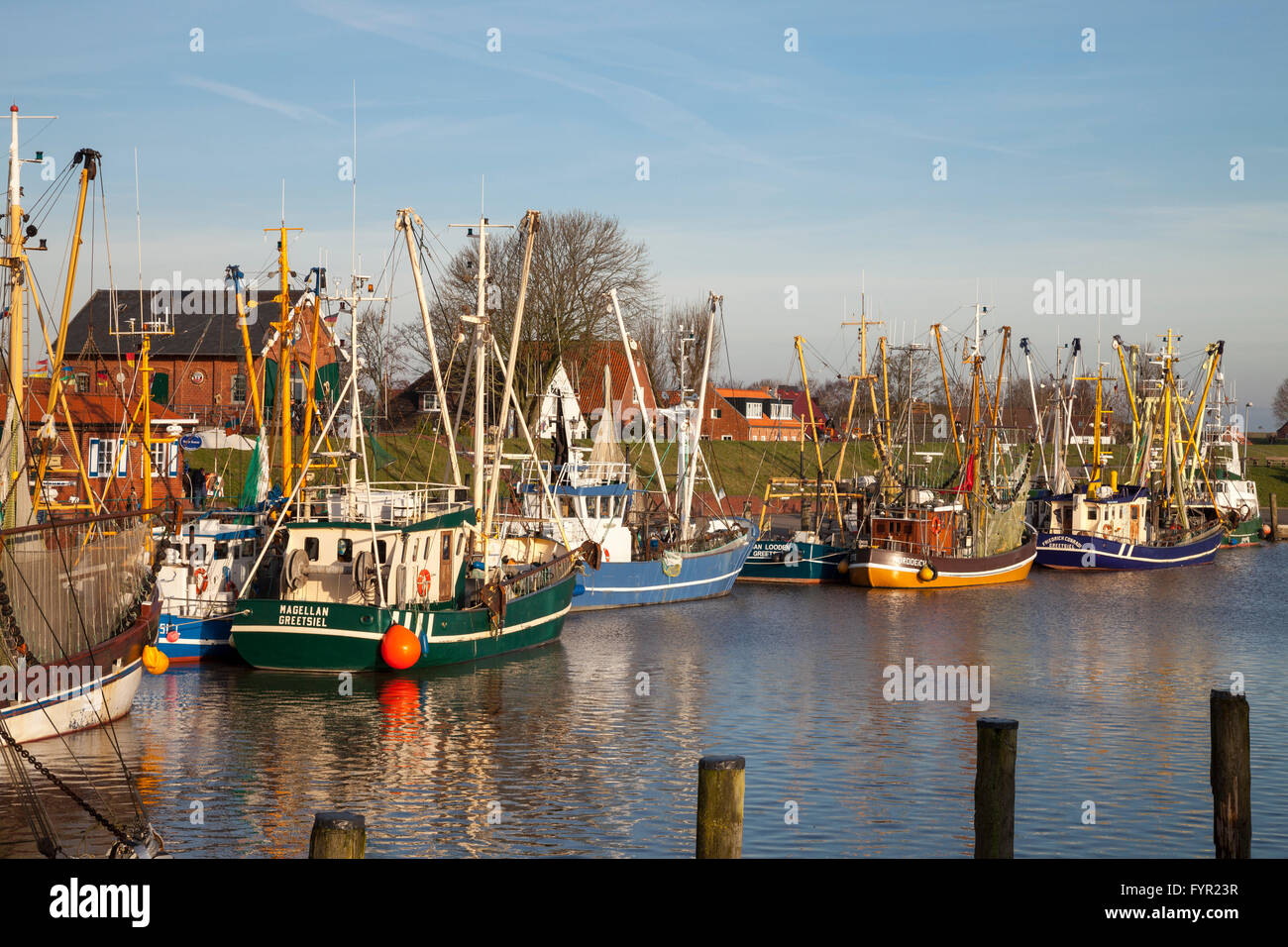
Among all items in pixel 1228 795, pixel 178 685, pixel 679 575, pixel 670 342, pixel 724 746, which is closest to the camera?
pixel 1228 795

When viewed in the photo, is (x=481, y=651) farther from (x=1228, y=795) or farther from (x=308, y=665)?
(x=1228, y=795)

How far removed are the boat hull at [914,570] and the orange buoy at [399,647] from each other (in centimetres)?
2588

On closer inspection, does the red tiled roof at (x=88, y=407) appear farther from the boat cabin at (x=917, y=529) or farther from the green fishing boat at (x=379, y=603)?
the boat cabin at (x=917, y=529)

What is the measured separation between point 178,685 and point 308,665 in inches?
106

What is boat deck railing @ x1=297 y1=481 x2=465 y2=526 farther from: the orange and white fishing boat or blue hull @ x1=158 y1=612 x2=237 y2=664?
the orange and white fishing boat

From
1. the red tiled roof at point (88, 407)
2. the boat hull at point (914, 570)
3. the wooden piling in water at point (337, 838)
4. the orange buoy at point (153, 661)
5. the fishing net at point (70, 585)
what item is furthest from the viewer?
the boat hull at point (914, 570)

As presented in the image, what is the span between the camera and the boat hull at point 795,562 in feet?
177

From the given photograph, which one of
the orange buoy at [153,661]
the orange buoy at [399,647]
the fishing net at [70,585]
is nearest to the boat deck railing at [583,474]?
the orange buoy at [399,647]

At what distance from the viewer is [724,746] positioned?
24625mm

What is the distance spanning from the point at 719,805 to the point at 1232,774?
5.93 metres

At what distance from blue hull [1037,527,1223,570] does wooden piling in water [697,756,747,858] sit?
5246 centimetres

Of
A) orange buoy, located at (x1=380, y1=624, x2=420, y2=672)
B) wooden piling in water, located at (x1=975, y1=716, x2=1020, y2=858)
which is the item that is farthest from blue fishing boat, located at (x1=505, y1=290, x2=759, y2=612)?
wooden piling in water, located at (x1=975, y1=716, x2=1020, y2=858)

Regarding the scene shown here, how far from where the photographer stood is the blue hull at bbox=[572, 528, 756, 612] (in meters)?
44.0
